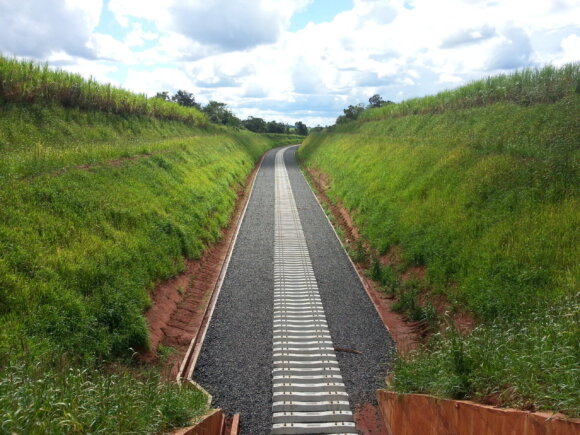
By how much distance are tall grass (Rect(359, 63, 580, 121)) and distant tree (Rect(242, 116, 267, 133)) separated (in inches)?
3551

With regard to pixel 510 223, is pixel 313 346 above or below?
below

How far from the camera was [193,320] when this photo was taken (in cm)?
1217

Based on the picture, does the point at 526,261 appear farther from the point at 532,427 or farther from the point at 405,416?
the point at 532,427

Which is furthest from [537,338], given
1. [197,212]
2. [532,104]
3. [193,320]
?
[532,104]

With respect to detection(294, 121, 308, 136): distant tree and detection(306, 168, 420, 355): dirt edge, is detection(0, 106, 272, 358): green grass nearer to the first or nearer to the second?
detection(306, 168, 420, 355): dirt edge

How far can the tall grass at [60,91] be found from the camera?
68.0 feet

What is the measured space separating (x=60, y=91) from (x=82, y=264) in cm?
1778

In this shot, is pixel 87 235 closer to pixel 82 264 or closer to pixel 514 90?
pixel 82 264

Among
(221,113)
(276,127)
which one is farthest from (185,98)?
(276,127)

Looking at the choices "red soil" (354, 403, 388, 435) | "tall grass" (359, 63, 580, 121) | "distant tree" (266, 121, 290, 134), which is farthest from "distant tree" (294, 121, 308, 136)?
"red soil" (354, 403, 388, 435)

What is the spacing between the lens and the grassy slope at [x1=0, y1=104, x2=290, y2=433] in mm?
4891

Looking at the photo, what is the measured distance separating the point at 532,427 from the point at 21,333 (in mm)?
7492

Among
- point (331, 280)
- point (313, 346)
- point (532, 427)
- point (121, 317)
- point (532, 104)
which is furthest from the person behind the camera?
point (532, 104)

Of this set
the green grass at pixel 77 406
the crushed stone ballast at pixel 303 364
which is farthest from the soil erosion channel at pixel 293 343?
the green grass at pixel 77 406
